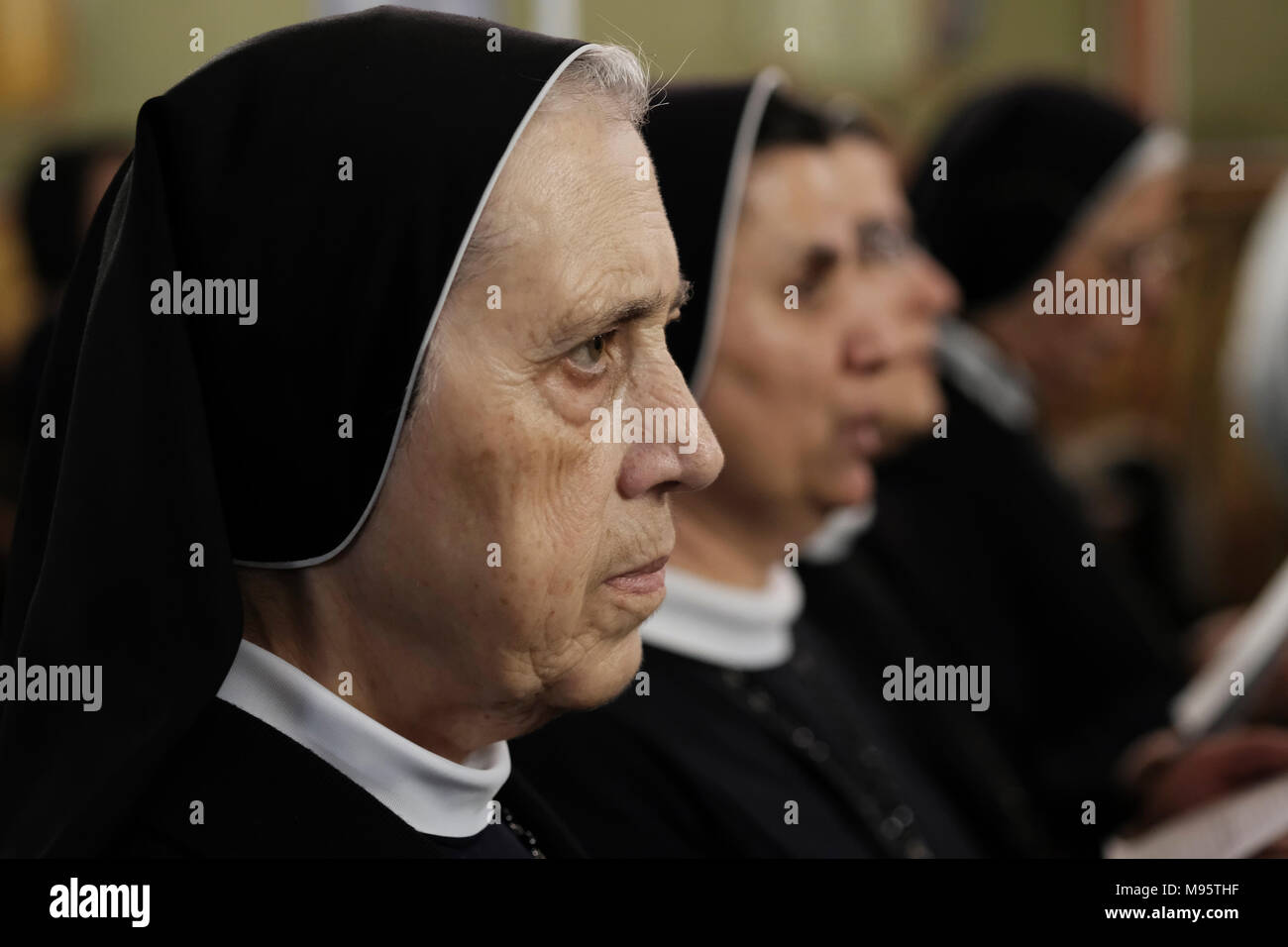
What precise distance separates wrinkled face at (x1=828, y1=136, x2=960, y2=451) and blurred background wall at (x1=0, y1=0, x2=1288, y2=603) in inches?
96.5

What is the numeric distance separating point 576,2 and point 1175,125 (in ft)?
16.0

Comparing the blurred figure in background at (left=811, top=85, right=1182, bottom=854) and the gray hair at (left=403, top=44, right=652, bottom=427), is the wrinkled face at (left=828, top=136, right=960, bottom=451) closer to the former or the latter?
the blurred figure in background at (left=811, top=85, right=1182, bottom=854)

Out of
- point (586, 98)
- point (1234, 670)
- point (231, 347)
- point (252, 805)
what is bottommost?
point (1234, 670)

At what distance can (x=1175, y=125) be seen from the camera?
6.33 metres

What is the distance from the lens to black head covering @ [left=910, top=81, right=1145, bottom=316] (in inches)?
151

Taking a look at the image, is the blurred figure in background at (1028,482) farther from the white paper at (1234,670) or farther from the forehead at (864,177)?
the forehead at (864,177)

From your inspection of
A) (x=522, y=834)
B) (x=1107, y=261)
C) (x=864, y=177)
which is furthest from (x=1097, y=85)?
(x=522, y=834)

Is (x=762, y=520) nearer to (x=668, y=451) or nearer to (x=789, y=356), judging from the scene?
(x=789, y=356)

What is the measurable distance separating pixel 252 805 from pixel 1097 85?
6.10 meters

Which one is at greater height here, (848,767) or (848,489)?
(848,489)

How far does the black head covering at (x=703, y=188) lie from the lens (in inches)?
68.1

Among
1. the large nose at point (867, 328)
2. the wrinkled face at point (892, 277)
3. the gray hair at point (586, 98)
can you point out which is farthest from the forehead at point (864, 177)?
the gray hair at point (586, 98)

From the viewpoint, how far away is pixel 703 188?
178cm

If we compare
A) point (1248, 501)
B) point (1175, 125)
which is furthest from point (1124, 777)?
point (1175, 125)
